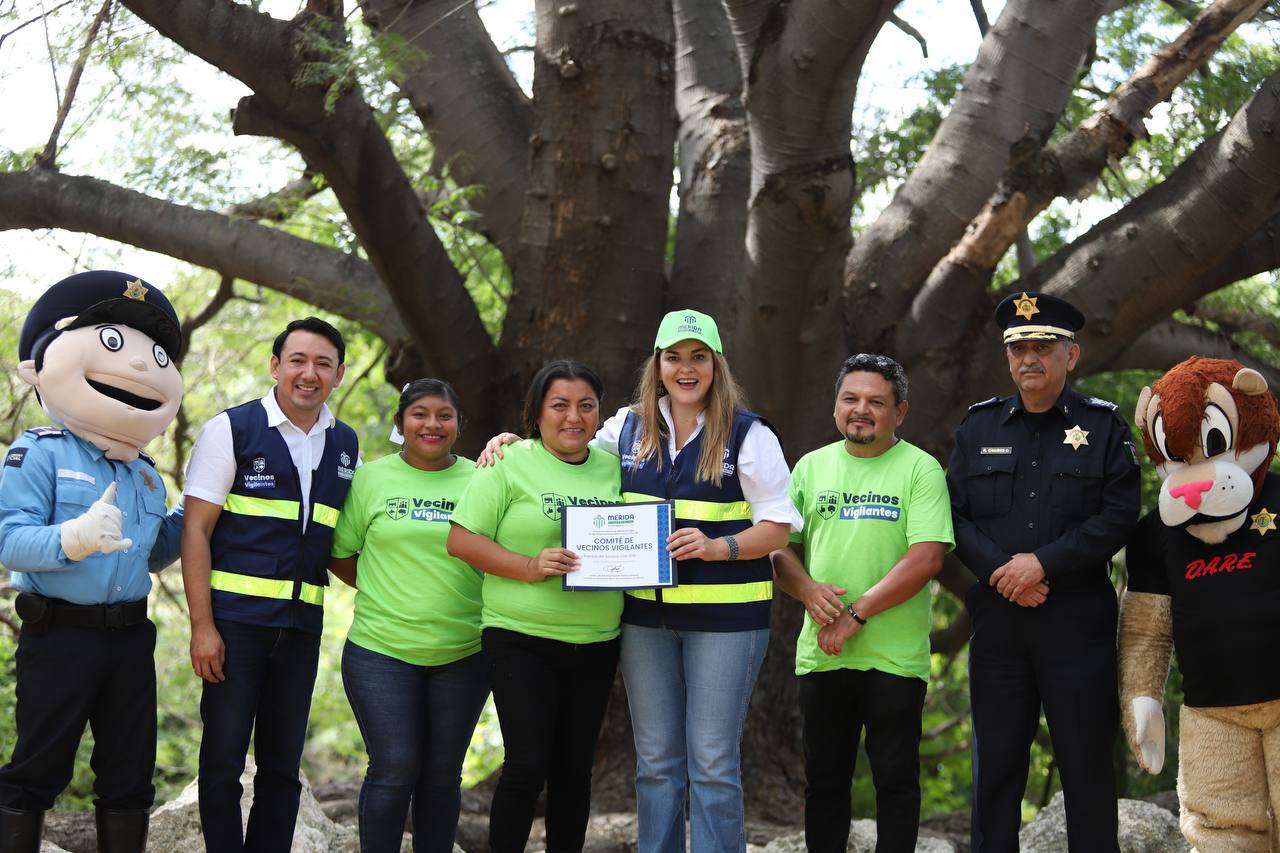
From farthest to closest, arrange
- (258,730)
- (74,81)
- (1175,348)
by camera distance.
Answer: (1175,348)
(74,81)
(258,730)

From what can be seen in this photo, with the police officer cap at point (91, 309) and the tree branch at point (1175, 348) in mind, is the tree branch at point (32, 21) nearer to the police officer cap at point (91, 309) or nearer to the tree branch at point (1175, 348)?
the police officer cap at point (91, 309)

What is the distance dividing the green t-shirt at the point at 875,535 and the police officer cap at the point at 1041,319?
0.57 meters

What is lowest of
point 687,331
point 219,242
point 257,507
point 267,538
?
point 267,538

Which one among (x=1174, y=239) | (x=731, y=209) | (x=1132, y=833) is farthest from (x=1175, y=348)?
(x=1132, y=833)

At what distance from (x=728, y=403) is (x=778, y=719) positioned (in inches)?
135

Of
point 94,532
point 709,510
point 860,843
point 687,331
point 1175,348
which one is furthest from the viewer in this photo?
point 1175,348

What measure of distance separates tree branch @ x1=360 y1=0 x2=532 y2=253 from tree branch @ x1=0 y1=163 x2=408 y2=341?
0.93 m

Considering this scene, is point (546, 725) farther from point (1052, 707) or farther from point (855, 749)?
point (1052, 707)

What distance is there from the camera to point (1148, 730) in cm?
446

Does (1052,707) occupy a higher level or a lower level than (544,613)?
lower

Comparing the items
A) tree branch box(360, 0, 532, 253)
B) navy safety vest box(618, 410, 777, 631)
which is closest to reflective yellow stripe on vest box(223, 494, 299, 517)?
navy safety vest box(618, 410, 777, 631)

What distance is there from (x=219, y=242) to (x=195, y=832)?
3.71 metres

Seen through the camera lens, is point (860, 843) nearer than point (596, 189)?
Yes

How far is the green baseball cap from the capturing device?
4.48 metres
